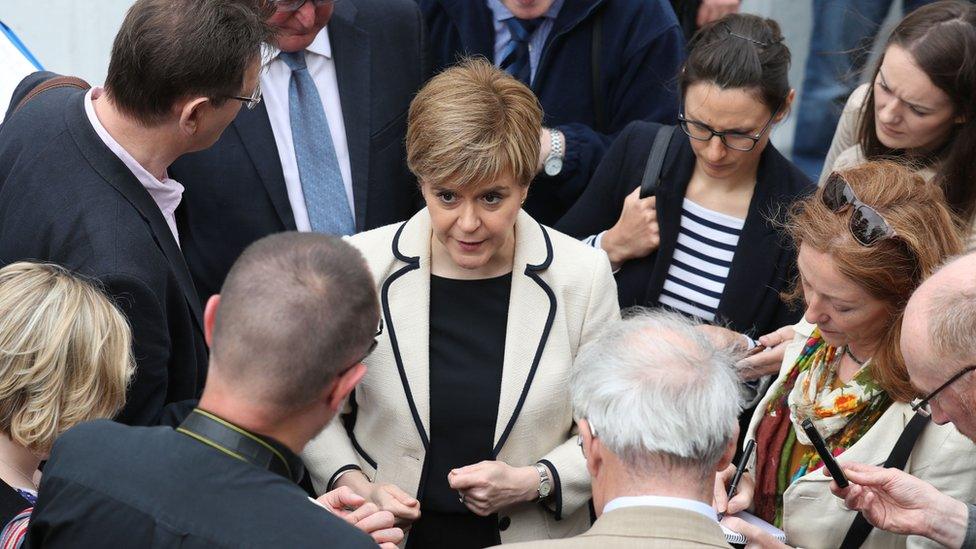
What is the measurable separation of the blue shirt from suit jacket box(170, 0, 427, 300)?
1.39 feet

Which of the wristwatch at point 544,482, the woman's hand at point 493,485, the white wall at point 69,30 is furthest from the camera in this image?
the white wall at point 69,30

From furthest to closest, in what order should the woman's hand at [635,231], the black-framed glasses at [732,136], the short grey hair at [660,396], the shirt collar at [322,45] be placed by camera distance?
the shirt collar at [322,45] → the woman's hand at [635,231] → the black-framed glasses at [732,136] → the short grey hair at [660,396]

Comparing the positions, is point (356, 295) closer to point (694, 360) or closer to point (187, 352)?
point (694, 360)

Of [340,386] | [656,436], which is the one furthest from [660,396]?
[340,386]

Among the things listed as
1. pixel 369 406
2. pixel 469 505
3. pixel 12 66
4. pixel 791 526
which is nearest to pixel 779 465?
pixel 791 526

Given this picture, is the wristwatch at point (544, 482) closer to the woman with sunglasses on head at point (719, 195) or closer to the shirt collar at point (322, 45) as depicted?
the woman with sunglasses on head at point (719, 195)

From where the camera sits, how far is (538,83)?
4.21m

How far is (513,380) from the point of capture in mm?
3018

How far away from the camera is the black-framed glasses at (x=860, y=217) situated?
9.24ft

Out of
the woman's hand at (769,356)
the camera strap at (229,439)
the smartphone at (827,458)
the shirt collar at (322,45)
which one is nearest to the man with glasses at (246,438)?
the camera strap at (229,439)

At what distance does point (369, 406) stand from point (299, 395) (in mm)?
1071

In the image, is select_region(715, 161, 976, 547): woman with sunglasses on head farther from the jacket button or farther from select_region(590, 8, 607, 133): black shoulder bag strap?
select_region(590, 8, 607, 133): black shoulder bag strap

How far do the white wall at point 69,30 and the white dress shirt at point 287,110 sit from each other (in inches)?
86.4

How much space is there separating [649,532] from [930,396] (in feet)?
2.78
